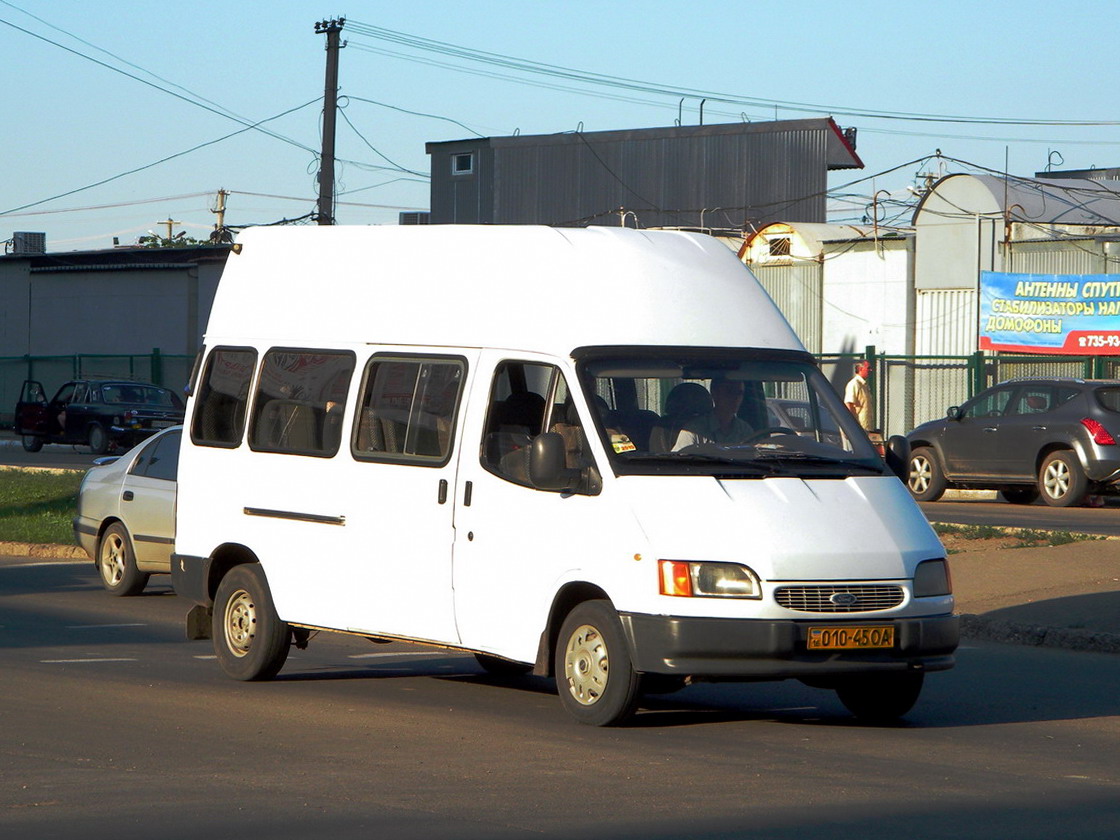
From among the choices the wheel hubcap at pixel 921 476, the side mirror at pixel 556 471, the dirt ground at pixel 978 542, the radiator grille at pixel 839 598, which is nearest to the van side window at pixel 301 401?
the side mirror at pixel 556 471

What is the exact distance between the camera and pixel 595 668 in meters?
8.55

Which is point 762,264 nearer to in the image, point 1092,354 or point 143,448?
point 1092,354

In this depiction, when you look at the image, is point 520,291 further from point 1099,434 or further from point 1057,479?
point 1057,479

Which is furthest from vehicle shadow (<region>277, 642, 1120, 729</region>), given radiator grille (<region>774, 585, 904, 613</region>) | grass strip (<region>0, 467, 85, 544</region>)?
grass strip (<region>0, 467, 85, 544</region>)

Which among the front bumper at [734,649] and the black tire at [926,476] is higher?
the black tire at [926,476]

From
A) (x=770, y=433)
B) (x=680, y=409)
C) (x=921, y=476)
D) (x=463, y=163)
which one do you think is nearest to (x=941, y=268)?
(x=921, y=476)

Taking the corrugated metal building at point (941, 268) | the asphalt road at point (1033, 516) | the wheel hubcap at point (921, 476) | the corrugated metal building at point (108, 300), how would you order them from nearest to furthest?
1. the asphalt road at point (1033, 516)
2. the wheel hubcap at point (921, 476)
3. the corrugated metal building at point (941, 268)
4. the corrugated metal building at point (108, 300)

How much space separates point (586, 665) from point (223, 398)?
Result: 3349mm

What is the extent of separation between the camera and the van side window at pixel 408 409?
9359 millimetres

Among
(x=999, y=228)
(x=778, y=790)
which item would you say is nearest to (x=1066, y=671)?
(x=778, y=790)

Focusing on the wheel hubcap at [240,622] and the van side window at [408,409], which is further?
the wheel hubcap at [240,622]

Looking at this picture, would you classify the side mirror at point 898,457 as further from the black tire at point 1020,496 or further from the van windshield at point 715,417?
the black tire at point 1020,496

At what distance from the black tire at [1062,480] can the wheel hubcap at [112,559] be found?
13292 mm

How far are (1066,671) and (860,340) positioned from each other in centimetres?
2685
